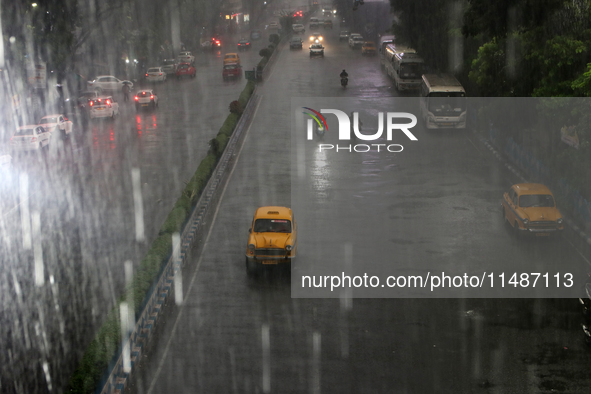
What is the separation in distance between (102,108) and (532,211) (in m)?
29.2

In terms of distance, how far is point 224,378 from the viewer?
13797 mm

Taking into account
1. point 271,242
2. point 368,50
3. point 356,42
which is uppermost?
point 356,42

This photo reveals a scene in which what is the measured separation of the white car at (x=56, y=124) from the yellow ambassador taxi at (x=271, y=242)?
2075 cm

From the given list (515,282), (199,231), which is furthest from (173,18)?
(515,282)

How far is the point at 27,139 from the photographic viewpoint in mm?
33594

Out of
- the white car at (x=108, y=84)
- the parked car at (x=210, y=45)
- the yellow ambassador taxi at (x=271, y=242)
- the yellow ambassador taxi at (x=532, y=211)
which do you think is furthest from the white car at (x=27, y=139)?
the parked car at (x=210, y=45)

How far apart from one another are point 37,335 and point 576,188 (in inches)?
745

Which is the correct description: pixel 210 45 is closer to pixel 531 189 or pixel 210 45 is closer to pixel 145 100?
pixel 145 100

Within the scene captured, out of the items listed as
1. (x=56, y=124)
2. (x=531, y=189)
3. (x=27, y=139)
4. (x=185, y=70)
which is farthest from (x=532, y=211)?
(x=185, y=70)

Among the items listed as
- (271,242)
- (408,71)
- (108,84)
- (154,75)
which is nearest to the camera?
(271,242)

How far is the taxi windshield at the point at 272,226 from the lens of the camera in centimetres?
1953

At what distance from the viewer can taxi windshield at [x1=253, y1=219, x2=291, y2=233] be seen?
19531mm

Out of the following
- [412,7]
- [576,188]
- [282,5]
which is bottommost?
[576,188]

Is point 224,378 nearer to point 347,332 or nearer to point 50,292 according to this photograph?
point 347,332
